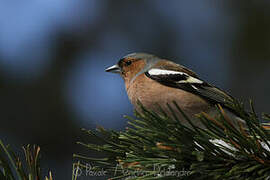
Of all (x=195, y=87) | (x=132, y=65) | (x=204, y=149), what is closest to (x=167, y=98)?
(x=195, y=87)

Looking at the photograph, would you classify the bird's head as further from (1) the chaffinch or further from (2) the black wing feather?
(2) the black wing feather

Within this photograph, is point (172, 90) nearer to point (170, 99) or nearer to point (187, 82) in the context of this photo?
point (170, 99)

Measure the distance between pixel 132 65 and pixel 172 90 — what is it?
0.74 m

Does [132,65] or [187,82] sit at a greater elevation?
[132,65]

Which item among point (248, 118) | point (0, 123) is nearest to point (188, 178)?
point (248, 118)

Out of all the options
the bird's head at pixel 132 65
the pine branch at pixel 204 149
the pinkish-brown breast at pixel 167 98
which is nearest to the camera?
the pine branch at pixel 204 149

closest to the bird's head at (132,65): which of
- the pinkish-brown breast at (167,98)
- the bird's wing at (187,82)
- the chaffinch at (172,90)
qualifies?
the chaffinch at (172,90)

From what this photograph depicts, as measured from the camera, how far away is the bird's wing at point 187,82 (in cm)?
255

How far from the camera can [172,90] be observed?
2590 millimetres

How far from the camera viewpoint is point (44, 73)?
505cm

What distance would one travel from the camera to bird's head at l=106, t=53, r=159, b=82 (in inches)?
124

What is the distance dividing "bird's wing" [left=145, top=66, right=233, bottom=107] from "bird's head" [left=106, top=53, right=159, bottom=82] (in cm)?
28

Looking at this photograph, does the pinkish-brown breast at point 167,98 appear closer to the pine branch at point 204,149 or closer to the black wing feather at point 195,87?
the black wing feather at point 195,87

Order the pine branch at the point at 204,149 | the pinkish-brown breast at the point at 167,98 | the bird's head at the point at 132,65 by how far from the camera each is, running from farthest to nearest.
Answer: the bird's head at the point at 132,65
the pinkish-brown breast at the point at 167,98
the pine branch at the point at 204,149
